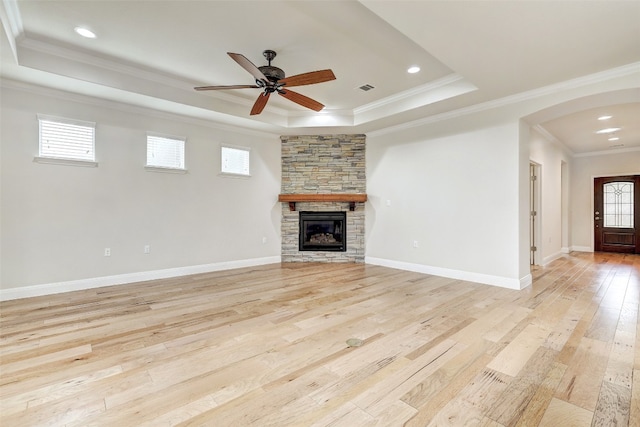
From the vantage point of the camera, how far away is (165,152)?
16.0 feet

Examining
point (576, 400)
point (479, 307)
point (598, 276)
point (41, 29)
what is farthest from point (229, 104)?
point (598, 276)

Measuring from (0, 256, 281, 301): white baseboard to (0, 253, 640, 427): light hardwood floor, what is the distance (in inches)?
9.9

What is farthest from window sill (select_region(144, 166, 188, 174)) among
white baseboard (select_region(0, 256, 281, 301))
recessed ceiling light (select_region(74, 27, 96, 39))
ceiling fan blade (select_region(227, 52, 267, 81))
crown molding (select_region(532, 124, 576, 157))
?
crown molding (select_region(532, 124, 576, 157))

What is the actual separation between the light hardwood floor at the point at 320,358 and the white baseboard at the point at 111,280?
0.83 feet

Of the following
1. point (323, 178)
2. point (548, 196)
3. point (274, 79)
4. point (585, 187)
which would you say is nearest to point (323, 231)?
point (323, 178)

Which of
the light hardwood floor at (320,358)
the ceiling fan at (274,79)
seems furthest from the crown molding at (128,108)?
the light hardwood floor at (320,358)

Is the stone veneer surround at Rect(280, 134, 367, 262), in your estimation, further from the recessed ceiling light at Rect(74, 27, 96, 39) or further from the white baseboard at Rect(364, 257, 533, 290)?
the recessed ceiling light at Rect(74, 27, 96, 39)

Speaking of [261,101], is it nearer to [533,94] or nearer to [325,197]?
[325,197]

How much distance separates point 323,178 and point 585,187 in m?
7.27

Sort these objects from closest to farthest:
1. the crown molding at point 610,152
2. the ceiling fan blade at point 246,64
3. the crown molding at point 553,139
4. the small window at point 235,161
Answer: the ceiling fan blade at point 246,64 → the crown molding at point 553,139 → the small window at point 235,161 → the crown molding at point 610,152

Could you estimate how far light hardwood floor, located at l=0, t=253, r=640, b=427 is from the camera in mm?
1667

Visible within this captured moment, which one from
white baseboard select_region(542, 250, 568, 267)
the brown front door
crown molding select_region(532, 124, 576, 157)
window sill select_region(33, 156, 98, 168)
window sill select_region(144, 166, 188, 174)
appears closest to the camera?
window sill select_region(33, 156, 98, 168)

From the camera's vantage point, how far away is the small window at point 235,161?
5.57 metres

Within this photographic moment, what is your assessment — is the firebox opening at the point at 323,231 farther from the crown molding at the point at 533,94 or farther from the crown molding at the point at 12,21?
the crown molding at the point at 12,21
